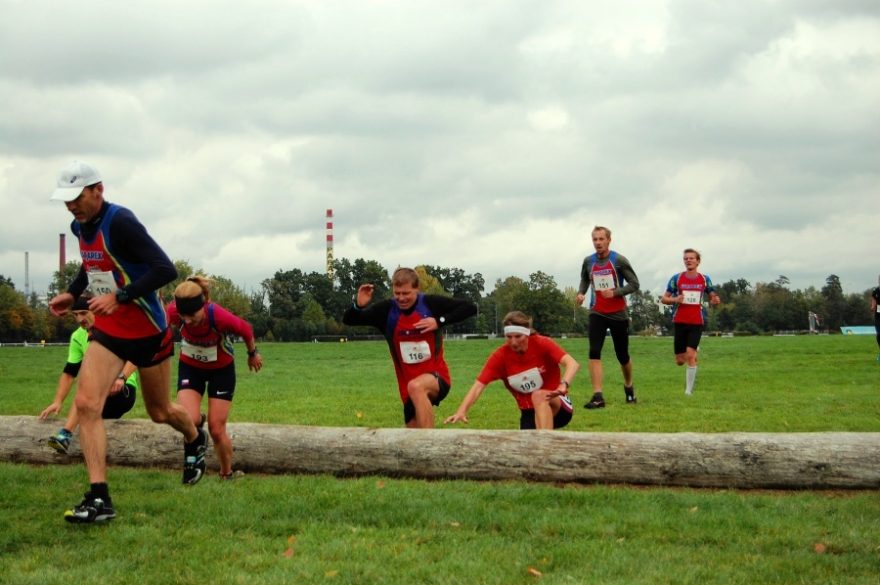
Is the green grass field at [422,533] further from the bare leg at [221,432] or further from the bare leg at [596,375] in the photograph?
the bare leg at [596,375]

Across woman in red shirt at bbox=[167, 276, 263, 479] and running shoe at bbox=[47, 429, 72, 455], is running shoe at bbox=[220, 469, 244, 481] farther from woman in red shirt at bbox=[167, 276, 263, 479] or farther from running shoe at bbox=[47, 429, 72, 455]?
running shoe at bbox=[47, 429, 72, 455]

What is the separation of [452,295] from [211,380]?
90.4 metres

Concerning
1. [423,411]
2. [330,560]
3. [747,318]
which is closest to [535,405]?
[423,411]

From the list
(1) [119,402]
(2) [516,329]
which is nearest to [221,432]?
(1) [119,402]

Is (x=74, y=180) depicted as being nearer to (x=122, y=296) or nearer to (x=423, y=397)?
(x=122, y=296)

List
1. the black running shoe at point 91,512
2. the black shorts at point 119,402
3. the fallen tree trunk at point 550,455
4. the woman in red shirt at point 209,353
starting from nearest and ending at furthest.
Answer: the black running shoe at point 91,512, the fallen tree trunk at point 550,455, the woman in red shirt at point 209,353, the black shorts at point 119,402

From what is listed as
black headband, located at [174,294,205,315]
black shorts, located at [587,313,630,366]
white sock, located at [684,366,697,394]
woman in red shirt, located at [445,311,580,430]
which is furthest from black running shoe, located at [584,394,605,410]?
black headband, located at [174,294,205,315]

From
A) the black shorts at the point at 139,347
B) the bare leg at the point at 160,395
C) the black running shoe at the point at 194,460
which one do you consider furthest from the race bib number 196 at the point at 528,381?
the black shorts at the point at 139,347

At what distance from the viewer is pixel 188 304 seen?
25.1 ft

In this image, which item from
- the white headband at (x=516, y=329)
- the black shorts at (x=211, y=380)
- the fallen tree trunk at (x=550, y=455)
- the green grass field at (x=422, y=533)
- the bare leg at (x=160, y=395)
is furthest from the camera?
the white headband at (x=516, y=329)

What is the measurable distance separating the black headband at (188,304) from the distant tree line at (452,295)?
259ft

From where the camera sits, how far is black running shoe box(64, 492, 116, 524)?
19.9ft

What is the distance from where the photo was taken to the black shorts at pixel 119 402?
9273 millimetres

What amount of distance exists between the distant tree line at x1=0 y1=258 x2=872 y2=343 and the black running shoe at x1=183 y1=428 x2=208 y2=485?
79044 millimetres
